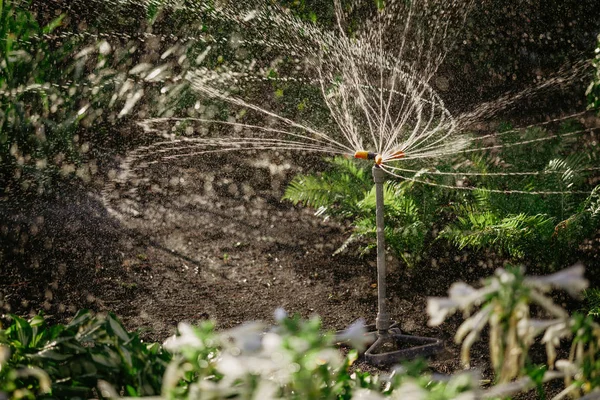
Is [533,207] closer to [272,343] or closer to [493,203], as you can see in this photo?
[493,203]

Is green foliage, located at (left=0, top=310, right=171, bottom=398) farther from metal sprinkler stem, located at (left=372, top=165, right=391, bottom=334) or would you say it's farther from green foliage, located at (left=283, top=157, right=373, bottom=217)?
green foliage, located at (left=283, top=157, right=373, bottom=217)

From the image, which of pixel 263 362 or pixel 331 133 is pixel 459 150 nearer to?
pixel 331 133

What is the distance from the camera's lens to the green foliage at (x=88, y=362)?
4.88ft

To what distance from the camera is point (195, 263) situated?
4.69 m

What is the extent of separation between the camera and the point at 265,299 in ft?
13.6

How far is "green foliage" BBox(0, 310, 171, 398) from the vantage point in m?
1.49

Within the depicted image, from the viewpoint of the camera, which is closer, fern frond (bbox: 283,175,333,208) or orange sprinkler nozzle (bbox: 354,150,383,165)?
orange sprinkler nozzle (bbox: 354,150,383,165)

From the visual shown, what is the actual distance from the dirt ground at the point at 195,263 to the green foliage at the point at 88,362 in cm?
201

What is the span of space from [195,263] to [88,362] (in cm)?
318

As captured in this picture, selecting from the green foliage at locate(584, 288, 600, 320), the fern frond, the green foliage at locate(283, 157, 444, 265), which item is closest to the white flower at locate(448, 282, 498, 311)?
the green foliage at locate(584, 288, 600, 320)

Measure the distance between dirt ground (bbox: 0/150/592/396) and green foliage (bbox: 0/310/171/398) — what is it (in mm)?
2006

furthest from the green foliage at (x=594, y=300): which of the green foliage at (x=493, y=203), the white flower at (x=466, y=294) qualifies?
the white flower at (x=466, y=294)

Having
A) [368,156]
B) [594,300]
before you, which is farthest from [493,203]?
[368,156]

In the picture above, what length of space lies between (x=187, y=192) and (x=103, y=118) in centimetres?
160
